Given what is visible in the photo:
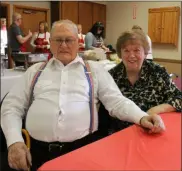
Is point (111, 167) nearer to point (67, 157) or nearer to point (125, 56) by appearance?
point (67, 157)

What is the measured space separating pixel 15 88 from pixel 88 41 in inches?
110

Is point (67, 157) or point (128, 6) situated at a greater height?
point (128, 6)

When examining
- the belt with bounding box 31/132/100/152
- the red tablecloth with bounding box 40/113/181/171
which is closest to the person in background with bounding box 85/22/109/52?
the belt with bounding box 31/132/100/152

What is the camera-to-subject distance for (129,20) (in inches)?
279

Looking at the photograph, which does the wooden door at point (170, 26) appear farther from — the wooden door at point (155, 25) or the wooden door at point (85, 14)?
the wooden door at point (85, 14)

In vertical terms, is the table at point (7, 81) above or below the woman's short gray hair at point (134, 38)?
below

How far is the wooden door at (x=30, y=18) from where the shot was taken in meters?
5.86

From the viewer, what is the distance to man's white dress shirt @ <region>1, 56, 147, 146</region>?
130 cm

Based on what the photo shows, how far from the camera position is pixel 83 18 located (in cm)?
678

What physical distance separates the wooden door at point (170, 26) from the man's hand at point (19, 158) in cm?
573

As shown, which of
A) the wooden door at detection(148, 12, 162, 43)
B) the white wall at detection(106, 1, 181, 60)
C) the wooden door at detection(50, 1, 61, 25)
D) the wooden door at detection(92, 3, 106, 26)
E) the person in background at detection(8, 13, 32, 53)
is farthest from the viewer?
the wooden door at detection(92, 3, 106, 26)

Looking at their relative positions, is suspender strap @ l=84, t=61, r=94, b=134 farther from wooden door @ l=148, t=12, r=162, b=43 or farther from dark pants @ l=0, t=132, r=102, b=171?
wooden door @ l=148, t=12, r=162, b=43

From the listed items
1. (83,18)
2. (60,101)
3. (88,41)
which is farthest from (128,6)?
(60,101)

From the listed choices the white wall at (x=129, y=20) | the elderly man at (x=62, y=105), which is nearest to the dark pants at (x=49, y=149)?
the elderly man at (x=62, y=105)
